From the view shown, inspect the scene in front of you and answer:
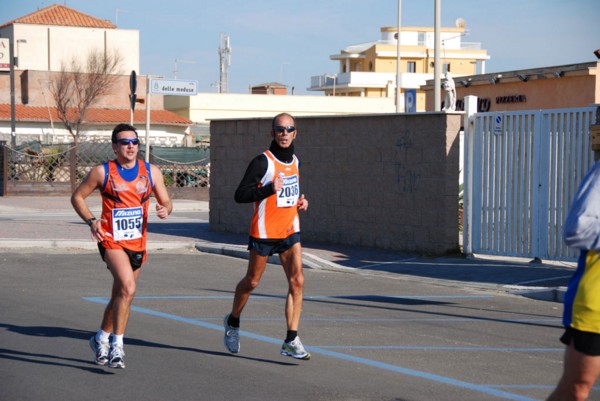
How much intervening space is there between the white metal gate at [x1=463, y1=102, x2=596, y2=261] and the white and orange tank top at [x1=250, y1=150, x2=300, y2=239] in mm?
6759

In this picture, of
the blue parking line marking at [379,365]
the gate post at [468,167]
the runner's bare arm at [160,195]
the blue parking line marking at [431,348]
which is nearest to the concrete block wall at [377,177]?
the gate post at [468,167]

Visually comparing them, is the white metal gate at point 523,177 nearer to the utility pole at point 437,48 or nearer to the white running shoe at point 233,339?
the white running shoe at point 233,339

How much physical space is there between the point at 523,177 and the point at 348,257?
316 centimetres

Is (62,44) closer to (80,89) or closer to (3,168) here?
(80,89)

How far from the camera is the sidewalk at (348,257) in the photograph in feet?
42.8

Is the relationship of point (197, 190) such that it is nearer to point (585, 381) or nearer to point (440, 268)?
point (440, 268)

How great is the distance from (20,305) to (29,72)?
199 ft

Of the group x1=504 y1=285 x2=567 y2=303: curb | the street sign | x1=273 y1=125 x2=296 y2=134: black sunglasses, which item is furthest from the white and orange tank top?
the street sign

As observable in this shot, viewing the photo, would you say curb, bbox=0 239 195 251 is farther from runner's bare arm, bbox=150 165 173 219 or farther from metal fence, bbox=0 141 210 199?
metal fence, bbox=0 141 210 199

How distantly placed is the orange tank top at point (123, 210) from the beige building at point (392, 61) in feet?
281

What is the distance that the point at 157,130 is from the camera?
67.7 meters

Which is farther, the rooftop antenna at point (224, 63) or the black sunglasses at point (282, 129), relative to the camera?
the rooftop antenna at point (224, 63)

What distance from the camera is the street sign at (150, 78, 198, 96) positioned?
2645cm

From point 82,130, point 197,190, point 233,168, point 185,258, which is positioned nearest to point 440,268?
point 185,258
